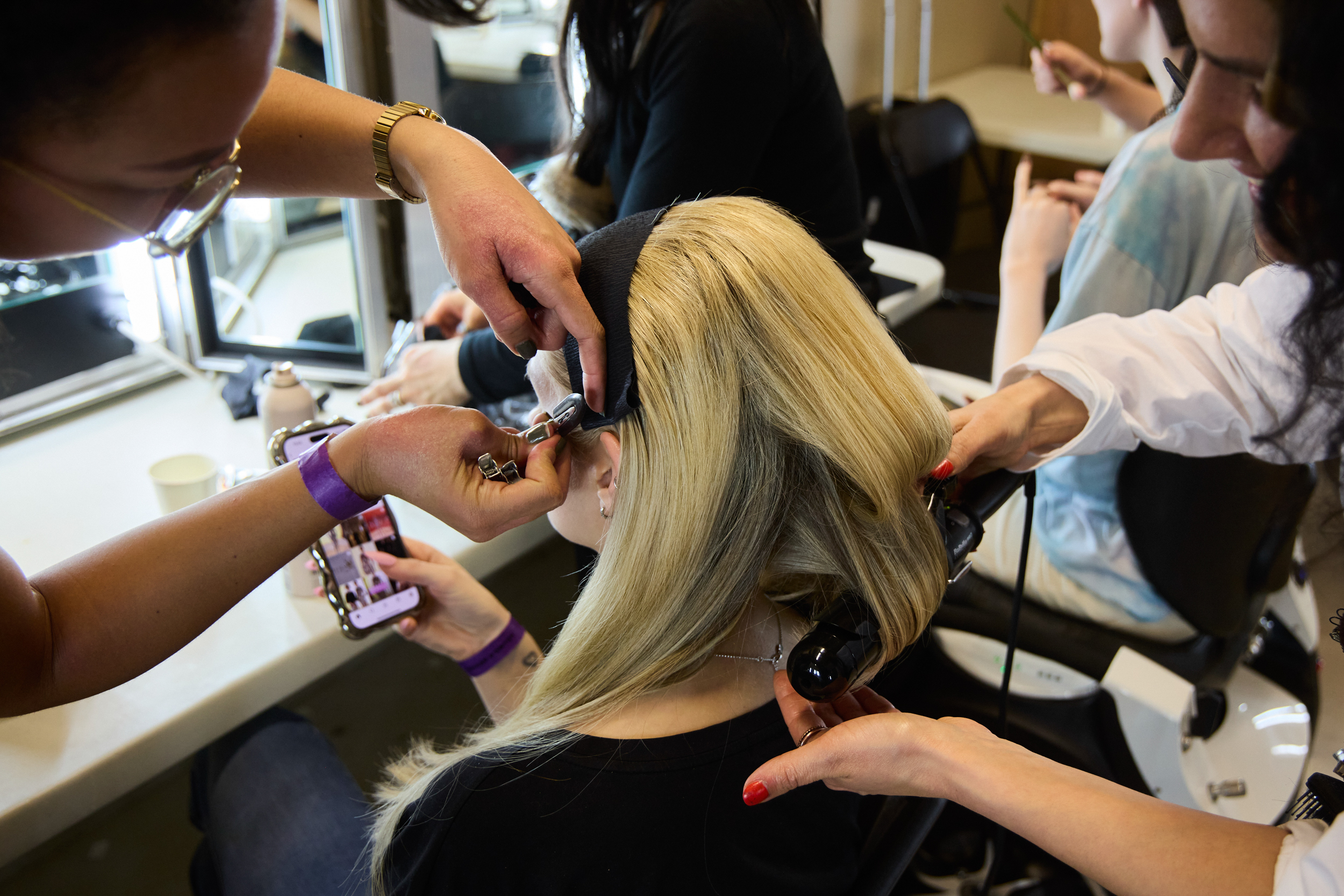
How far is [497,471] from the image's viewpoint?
0.75m

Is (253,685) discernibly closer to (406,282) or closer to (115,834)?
(115,834)

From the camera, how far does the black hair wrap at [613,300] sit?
70cm

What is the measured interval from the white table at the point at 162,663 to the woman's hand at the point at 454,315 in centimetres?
20

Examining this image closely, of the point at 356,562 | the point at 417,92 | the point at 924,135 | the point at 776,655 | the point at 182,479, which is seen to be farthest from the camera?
the point at 924,135

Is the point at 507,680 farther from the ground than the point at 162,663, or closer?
closer

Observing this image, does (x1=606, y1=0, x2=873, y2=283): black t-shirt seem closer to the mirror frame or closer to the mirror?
the mirror frame

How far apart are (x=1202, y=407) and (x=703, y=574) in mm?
553

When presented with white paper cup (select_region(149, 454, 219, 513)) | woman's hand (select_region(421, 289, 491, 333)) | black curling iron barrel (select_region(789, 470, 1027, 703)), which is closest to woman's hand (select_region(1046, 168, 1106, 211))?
black curling iron barrel (select_region(789, 470, 1027, 703))

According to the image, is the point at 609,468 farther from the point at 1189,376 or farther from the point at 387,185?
the point at 1189,376

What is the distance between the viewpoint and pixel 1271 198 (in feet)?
1.71

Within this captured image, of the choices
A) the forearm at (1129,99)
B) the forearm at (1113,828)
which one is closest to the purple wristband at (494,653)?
the forearm at (1113,828)

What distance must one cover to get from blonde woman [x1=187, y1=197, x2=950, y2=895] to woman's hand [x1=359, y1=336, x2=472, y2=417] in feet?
1.48

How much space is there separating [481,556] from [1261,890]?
0.87 m

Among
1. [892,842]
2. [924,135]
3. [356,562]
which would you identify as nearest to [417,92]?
[356,562]
